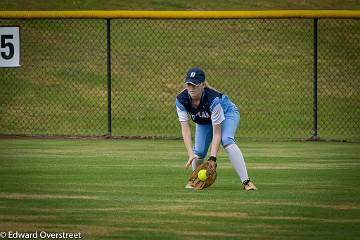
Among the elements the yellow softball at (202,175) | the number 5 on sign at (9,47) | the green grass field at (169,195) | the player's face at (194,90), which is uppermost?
the number 5 on sign at (9,47)

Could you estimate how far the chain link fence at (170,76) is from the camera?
77.1 ft

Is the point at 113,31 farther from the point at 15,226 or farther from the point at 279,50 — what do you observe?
the point at 15,226

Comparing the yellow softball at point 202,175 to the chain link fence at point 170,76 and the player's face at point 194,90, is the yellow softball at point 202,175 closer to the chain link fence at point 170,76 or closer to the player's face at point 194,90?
the player's face at point 194,90

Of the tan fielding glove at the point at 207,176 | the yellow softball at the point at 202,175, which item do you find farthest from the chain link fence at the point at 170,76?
the yellow softball at the point at 202,175

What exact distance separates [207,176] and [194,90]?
0.97 m

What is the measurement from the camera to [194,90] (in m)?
12.2

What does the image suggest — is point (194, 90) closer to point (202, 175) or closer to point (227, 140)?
point (227, 140)

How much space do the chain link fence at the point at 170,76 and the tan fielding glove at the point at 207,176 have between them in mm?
9029

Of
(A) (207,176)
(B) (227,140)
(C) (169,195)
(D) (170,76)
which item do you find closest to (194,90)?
(B) (227,140)

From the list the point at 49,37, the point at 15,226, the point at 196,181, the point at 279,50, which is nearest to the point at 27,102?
the point at 49,37

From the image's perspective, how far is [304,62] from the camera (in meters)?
26.5

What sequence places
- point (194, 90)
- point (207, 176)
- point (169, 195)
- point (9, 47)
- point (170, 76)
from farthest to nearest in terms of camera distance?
1. point (170, 76)
2. point (9, 47)
3. point (207, 176)
4. point (194, 90)
5. point (169, 195)

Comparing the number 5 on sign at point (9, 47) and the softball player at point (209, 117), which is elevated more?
the number 5 on sign at point (9, 47)

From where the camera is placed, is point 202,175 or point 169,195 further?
point 202,175
